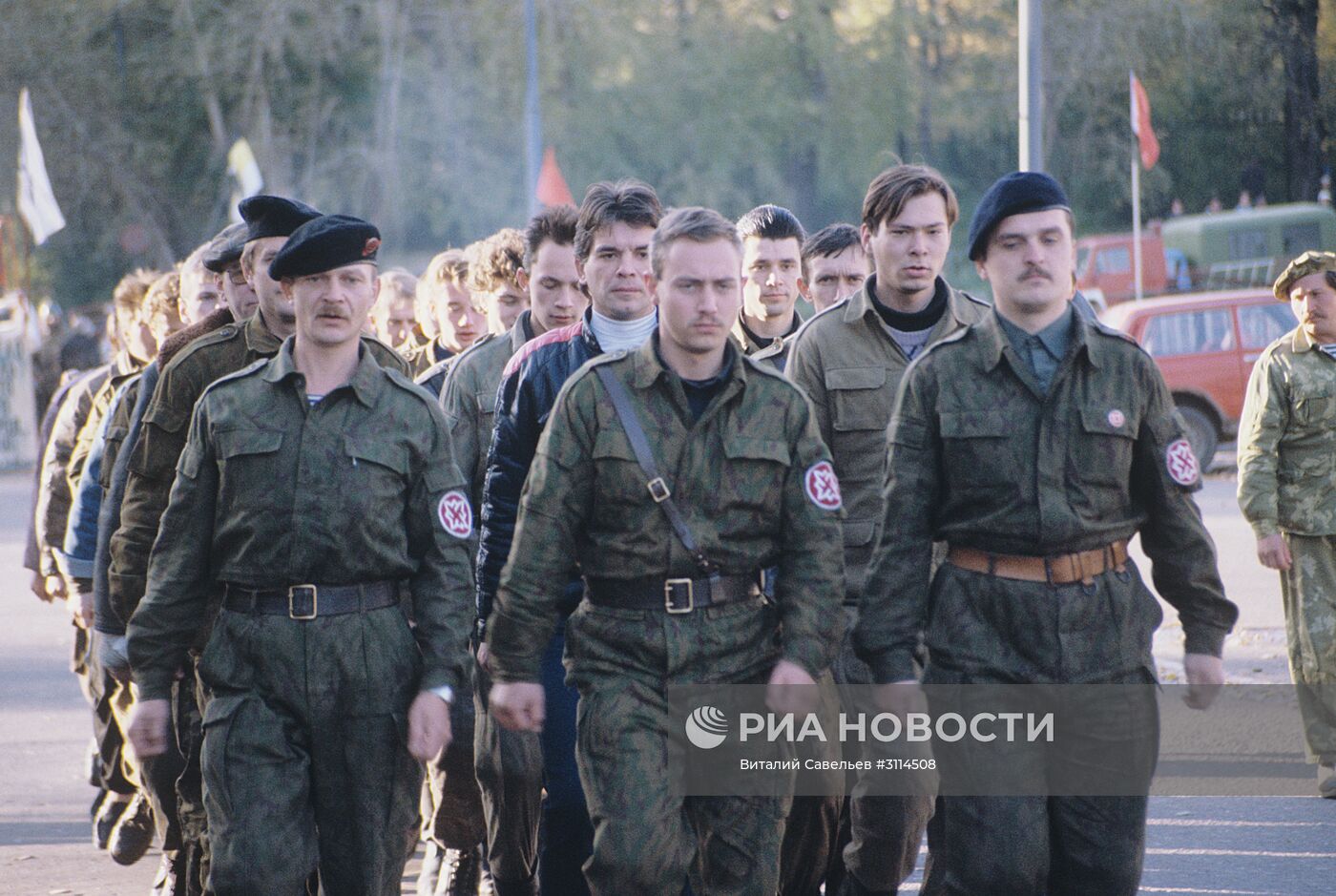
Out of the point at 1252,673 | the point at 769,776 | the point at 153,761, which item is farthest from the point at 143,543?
the point at 1252,673

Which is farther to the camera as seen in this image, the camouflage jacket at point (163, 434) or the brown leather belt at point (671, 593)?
the camouflage jacket at point (163, 434)

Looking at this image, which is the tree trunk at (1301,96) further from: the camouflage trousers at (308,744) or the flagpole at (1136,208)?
the camouflage trousers at (308,744)

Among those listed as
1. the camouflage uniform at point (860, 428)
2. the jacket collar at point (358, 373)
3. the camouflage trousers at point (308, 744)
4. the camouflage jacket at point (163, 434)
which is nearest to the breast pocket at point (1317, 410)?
the camouflage uniform at point (860, 428)

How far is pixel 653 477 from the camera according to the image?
4516 mm

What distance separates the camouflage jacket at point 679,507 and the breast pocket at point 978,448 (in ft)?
1.07

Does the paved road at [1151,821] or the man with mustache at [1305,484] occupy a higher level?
the man with mustache at [1305,484]

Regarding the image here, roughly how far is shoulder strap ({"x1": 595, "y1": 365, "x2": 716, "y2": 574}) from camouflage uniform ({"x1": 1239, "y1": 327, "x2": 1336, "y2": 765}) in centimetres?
405

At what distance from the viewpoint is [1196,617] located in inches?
183

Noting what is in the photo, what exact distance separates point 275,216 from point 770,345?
2185 millimetres

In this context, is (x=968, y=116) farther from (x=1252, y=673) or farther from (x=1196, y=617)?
(x=1196, y=617)

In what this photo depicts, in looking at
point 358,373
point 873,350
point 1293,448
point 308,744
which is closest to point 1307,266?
point 1293,448

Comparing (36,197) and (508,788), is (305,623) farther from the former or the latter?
(36,197)

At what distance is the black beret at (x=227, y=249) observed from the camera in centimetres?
586

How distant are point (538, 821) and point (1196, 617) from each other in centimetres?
214
